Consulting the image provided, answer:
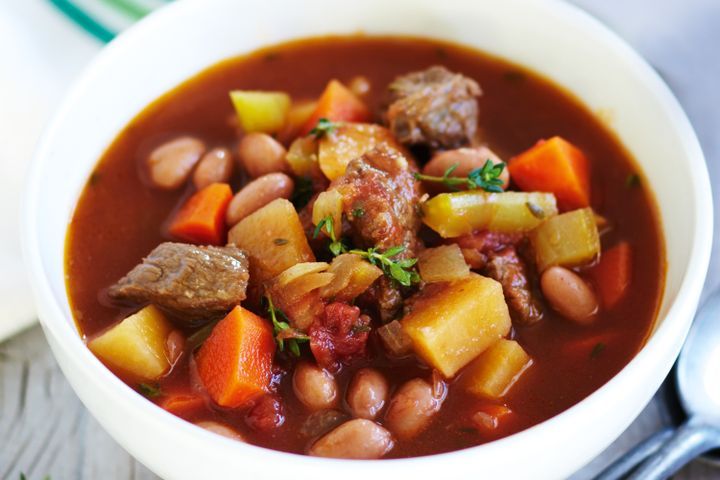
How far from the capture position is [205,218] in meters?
2.96

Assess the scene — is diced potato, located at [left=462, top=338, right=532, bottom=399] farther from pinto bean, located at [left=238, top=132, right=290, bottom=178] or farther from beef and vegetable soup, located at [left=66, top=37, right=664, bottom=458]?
pinto bean, located at [left=238, top=132, right=290, bottom=178]

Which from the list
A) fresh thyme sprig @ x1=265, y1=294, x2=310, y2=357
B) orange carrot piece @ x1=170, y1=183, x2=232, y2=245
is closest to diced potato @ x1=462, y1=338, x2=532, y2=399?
fresh thyme sprig @ x1=265, y1=294, x2=310, y2=357

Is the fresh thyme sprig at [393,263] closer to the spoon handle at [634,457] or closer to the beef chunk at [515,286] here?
the beef chunk at [515,286]

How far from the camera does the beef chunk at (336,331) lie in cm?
259

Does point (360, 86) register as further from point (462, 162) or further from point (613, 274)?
point (613, 274)

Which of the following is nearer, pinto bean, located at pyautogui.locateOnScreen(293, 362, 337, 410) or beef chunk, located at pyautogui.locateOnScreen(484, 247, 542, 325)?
pinto bean, located at pyautogui.locateOnScreen(293, 362, 337, 410)

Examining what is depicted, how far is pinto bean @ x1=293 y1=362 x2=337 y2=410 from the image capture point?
256 centimetres

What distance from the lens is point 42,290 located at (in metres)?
2.53

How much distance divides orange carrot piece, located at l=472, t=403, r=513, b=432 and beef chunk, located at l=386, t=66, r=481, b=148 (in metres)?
0.94

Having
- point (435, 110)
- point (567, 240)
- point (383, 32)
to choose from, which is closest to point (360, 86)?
point (383, 32)

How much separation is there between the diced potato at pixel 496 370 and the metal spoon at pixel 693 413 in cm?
56

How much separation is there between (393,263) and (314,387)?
0.39 m

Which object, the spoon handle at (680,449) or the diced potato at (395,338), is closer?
the diced potato at (395,338)

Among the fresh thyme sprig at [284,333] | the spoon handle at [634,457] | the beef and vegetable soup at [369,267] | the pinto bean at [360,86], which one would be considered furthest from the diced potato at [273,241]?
the spoon handle at [634,457]
